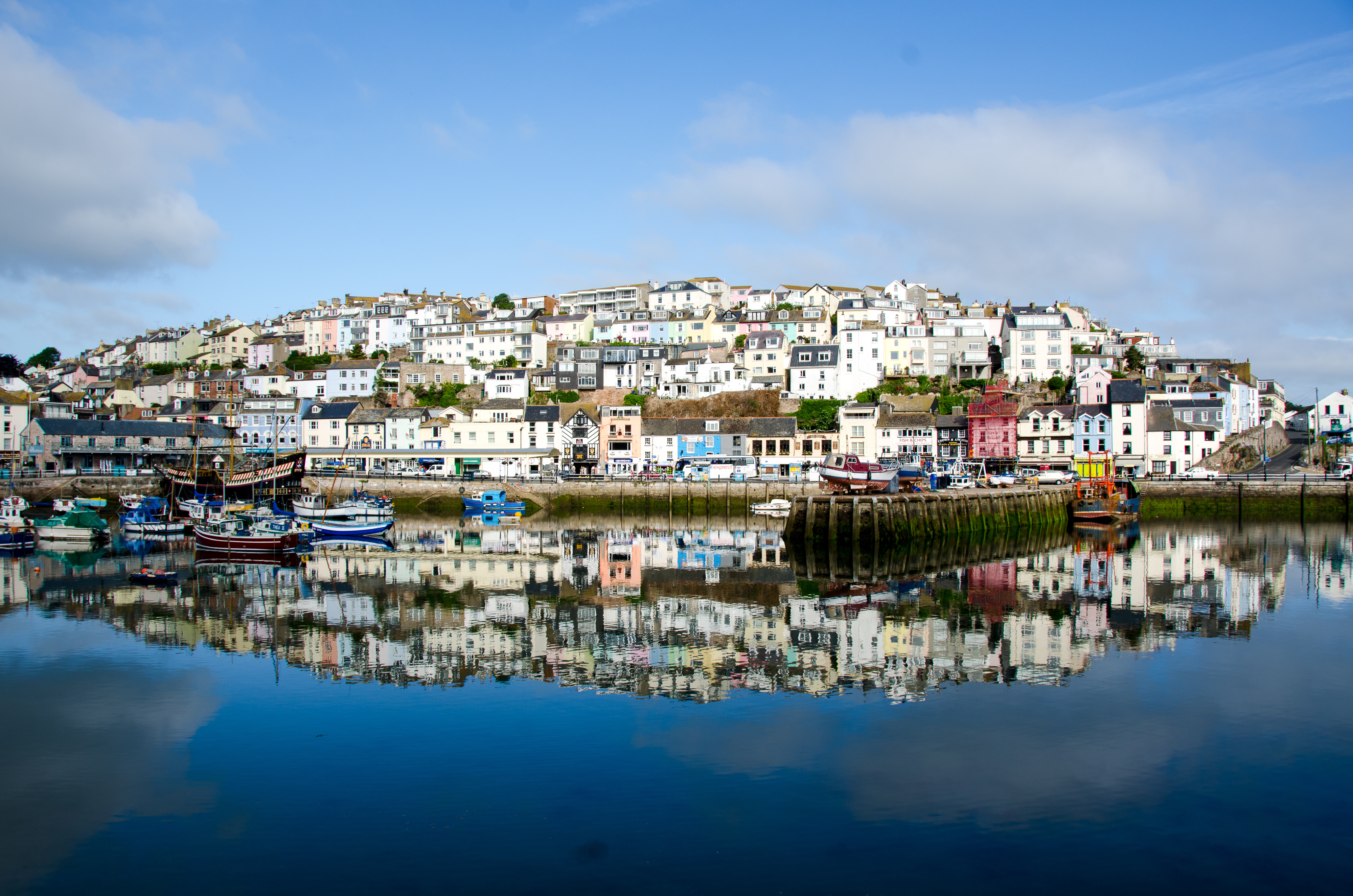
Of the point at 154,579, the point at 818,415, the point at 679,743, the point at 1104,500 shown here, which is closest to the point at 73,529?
the point at 154,579

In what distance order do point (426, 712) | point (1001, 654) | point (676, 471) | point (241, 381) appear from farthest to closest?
point (241, 381)
point (676, 471)
point (1001, 654)
point (426, 712)

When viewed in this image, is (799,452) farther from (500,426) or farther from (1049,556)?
(1049,556)

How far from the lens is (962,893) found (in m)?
8.46

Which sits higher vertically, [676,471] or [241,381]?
[241,381]

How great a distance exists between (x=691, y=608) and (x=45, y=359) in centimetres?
13142

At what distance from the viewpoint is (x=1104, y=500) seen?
4700 centimetres

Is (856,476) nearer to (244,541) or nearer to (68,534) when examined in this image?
(244,541)

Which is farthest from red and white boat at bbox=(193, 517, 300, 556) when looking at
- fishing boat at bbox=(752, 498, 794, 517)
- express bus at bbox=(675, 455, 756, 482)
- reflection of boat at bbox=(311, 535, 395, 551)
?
express bus at bbox=(675, 455, 756, 482)

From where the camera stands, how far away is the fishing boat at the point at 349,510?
42.2 metres

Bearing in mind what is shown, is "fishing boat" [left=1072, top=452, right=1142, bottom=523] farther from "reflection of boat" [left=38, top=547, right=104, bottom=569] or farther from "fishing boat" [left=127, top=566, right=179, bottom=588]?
"reflection of boat" [left=38, top=547, right=104, bottom=569]

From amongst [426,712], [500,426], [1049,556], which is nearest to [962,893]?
[426,712]

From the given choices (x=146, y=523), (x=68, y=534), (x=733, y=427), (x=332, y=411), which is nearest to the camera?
(x=68, y=534)

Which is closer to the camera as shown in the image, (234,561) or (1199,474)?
(234,561)

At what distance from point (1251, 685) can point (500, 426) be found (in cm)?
5703
